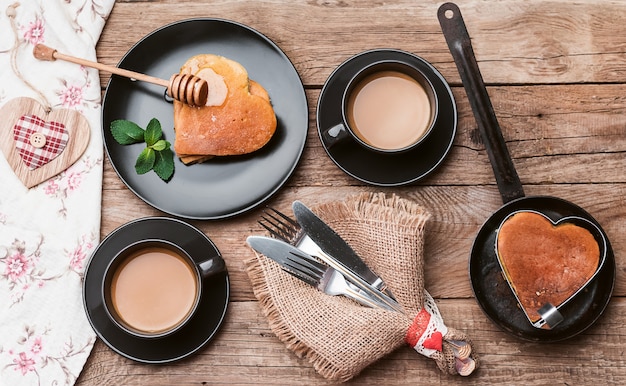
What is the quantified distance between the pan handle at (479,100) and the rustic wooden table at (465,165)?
0.08 metres

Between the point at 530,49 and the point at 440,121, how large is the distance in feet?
1.01

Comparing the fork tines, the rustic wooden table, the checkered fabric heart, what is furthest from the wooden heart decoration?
the fork tines

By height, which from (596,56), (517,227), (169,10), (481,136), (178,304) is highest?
(169,10)

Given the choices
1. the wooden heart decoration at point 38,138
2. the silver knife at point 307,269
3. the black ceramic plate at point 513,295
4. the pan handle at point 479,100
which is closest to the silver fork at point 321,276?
the silver knife at point 307,269

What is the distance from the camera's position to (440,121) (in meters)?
1.52

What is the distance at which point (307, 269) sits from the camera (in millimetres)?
1456

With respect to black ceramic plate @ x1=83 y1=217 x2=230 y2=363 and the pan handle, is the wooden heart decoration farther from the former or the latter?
the pan handle

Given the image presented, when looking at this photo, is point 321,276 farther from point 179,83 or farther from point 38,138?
point 38,138

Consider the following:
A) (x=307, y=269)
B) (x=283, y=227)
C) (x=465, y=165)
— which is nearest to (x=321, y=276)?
(x=307, y=269)

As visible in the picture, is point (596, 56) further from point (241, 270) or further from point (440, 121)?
point (241, 270)

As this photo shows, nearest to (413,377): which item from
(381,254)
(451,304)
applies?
(451,304)

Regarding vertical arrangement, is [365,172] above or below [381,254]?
above

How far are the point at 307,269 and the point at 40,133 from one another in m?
0.74

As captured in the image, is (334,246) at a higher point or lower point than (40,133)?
lower
